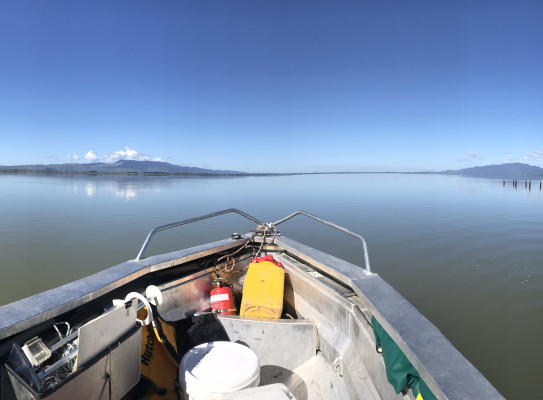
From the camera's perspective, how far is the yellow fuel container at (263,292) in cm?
298

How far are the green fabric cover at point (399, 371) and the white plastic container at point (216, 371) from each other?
745 mm

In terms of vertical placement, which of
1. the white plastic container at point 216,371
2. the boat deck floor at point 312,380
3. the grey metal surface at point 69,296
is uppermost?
the grey metal surface at point 69,296

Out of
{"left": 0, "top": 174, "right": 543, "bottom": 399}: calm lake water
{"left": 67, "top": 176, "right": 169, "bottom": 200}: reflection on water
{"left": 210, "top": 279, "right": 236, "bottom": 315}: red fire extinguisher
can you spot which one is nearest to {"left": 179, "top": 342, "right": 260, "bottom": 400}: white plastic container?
{"left": 210, "top": 279, "right": 236, "bottom": 315}: red fire extinguisher

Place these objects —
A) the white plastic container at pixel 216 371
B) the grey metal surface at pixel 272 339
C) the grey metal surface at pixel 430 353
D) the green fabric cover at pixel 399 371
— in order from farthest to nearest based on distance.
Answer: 1. the grey metal surface at pixel 272 339
2. the white plastic container at pixel 216 371
3. the green fabric cover at pixel 399 371
4. the grey metal surface at pixel 430 353

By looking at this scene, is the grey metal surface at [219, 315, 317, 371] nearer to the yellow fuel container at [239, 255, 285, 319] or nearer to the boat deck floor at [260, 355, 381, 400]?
the boat deck floor at [260, 355, 381, 400]

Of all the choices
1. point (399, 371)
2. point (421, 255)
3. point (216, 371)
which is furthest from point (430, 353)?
point (421, 255)

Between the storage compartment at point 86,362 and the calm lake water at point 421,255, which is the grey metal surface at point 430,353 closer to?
the storage compartment at point 86,362

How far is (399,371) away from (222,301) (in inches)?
76.6

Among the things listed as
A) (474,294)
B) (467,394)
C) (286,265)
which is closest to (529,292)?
(474,294)

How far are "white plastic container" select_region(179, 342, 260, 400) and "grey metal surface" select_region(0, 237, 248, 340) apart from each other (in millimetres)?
741

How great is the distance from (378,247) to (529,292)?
4.14 meters

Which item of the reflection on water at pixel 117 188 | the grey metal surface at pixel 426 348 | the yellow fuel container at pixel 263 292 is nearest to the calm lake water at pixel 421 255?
the yellow fuel container at pixel 263 292

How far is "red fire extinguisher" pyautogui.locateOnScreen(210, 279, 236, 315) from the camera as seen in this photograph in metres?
3.08

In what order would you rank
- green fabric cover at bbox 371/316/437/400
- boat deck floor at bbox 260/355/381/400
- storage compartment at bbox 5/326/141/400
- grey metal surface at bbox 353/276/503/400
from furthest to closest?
boat deck floor at bbox 260/355/381/400
green fabric cover at bbox 371/316/437/400
storage compartment at bbox 5/326/141/400
grey metal surface at bbox 353/276/503/400
